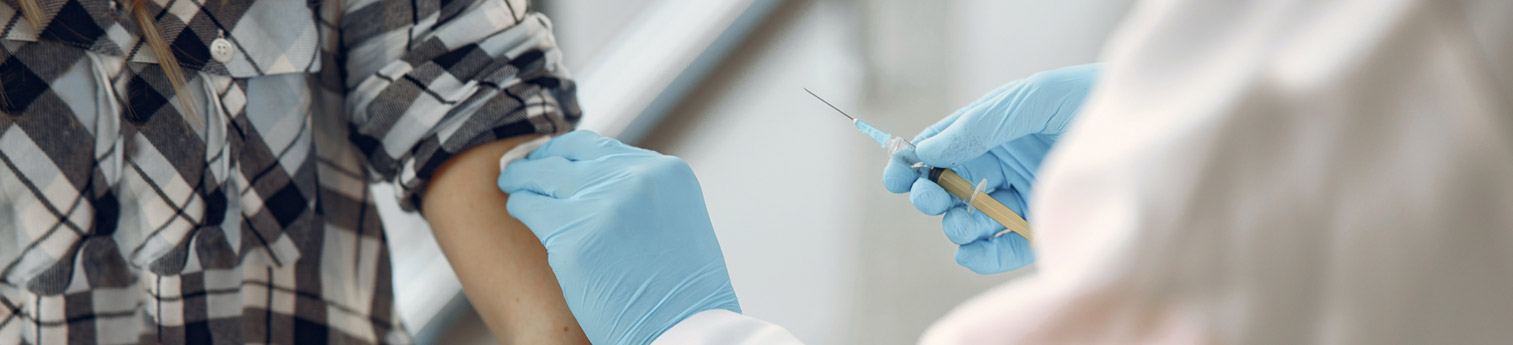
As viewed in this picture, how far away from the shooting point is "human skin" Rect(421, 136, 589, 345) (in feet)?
2.86

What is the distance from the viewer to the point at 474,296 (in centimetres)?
92

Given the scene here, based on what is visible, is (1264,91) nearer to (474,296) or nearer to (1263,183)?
(1263,183)

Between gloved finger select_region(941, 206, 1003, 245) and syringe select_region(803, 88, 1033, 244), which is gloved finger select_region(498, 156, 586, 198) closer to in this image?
syringe select_region(803, 88, 1033, 244)

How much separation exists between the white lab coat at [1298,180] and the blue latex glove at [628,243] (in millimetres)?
466

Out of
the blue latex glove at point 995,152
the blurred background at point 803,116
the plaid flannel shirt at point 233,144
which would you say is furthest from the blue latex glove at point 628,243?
the blurred background at point 803,116

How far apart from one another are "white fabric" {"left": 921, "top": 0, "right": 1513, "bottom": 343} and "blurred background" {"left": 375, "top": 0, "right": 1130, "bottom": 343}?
43.0 inches

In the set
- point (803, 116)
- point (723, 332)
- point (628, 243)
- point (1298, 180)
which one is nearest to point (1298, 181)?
point (1298, 180)

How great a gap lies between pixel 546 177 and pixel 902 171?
35cm

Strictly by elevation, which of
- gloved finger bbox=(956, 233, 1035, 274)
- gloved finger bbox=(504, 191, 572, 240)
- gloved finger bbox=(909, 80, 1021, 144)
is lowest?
gloved finger bbox=(504, 191, 572, 240)

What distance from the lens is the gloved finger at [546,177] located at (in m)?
0.83

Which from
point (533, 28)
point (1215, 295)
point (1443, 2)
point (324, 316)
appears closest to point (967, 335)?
point (1215, 295)

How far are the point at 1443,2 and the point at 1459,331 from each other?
12 cm

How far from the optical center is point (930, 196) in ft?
2.84

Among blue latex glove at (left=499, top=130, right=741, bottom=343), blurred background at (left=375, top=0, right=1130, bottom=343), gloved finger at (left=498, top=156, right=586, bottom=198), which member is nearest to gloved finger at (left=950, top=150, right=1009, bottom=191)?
blue latex glove at (left=499, top=130, right=741, bottom=343)
